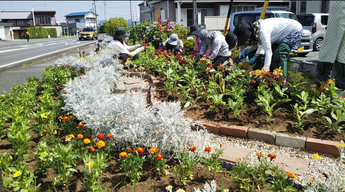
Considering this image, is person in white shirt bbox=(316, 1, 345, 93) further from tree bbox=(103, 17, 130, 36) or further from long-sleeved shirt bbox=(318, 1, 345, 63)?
tree bbox=(103, 17, 130, 36)

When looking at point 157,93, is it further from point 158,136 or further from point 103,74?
point 158,136

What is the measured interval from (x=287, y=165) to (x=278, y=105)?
3.74 feet

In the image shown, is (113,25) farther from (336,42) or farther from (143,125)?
(143,125)

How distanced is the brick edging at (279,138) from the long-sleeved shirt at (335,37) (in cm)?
165

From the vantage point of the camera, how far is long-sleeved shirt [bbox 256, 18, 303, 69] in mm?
3846

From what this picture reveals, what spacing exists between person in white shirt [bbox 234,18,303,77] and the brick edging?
3.85 feet

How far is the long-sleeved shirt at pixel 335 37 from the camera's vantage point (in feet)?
12.6

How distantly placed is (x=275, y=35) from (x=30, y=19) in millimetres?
78766

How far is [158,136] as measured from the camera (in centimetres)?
255

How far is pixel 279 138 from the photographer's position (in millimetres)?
3039

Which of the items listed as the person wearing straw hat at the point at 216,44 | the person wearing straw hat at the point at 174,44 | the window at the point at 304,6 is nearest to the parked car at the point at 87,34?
the window at the point at 304,6

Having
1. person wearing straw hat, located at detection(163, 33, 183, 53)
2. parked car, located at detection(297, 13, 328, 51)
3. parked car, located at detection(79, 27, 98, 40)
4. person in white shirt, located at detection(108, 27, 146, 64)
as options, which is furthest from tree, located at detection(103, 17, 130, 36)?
person in white shirt, located at detection(108, 27, 146, 64)

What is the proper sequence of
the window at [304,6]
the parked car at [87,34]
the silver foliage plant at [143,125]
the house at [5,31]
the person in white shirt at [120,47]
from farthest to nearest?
the house at [5,31] < the parked car at [87,34] < the window at [304,6] < the person in white shirt at [120,47] < the silver foliage plant at [143,125]

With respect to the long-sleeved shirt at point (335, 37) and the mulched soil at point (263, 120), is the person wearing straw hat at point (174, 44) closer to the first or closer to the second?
the mulched soil at point (263, 120)
